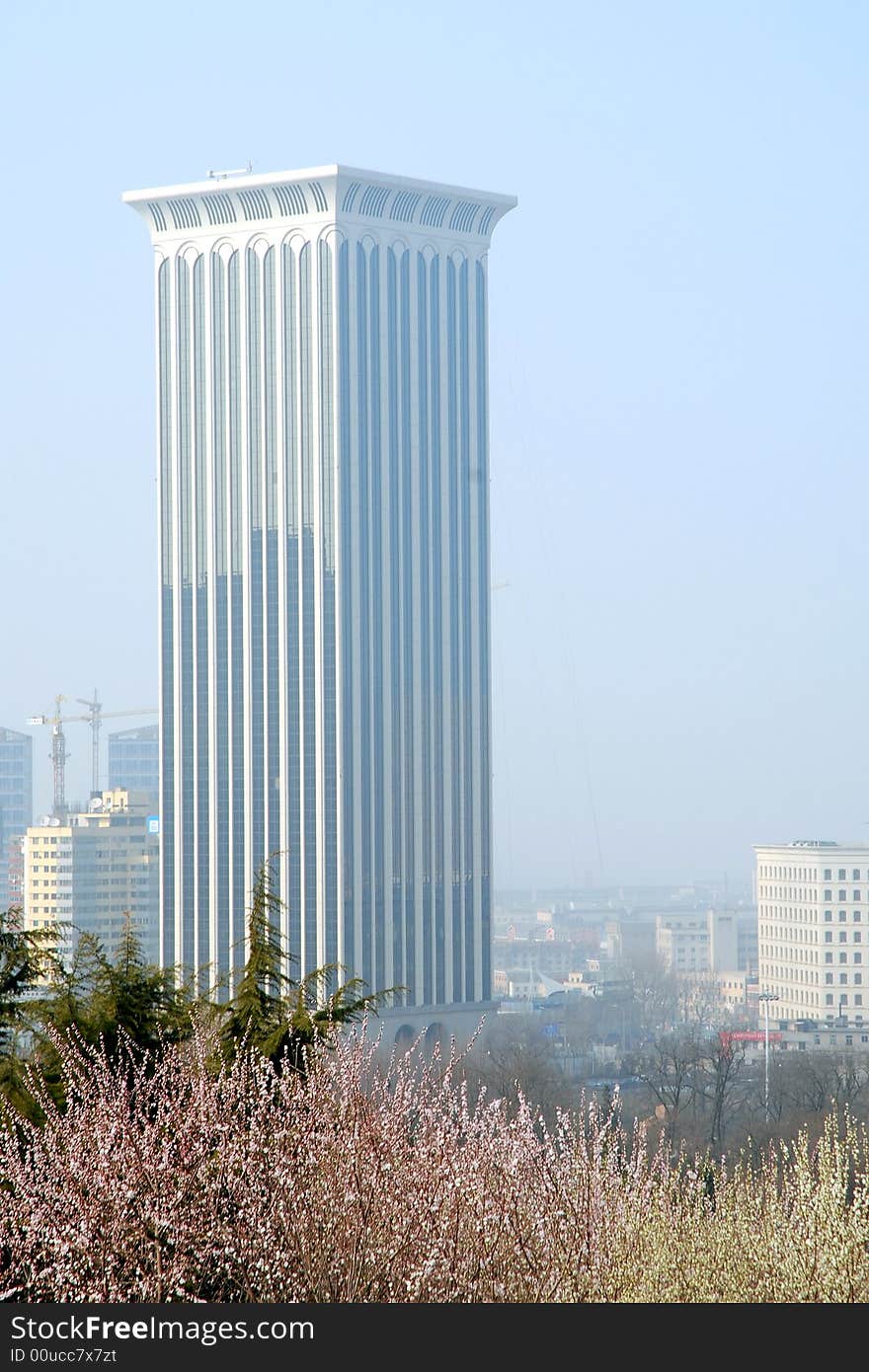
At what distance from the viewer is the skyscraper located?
324 ft

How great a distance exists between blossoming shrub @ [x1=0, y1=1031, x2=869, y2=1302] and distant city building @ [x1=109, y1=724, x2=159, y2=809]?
17455 cm

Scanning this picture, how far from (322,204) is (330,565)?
16.7 meters

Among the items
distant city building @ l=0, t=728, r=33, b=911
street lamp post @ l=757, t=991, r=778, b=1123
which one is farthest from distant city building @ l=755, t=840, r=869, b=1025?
distant city building @ l=0, t=728, r=33, b=911

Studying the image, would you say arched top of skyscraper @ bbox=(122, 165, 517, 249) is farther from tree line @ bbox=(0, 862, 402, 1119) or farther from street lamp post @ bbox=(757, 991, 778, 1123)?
tree line @ bbox=(0, 862, 402, 1119)

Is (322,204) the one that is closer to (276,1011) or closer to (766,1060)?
(766,1060)

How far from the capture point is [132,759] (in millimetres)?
190000

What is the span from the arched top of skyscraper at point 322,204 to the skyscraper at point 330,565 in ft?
0.42

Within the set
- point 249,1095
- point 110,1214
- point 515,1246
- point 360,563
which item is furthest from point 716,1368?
point 360,563

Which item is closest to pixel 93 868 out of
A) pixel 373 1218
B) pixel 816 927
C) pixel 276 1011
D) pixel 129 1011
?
pixel 816 927

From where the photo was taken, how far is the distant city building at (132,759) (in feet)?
616

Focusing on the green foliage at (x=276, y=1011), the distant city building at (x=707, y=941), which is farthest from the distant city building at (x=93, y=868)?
the green foliage at (x=276, y=1011)

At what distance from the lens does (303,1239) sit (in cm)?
1216

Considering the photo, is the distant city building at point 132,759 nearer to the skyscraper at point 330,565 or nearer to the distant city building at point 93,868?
the distant city building at point 93,868

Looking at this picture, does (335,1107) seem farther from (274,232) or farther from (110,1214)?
(274,232)
